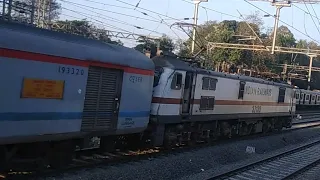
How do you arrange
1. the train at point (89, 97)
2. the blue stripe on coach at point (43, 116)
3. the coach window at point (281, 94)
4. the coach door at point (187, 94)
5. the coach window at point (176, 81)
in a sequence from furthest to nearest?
the coach window at point (281, 94) → the coach door at point (187, 94) → the coach window at point (176, 81) → the train at point (89, 97) → the blue stripe on coach at point (43, 116)

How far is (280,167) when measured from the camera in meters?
14.2

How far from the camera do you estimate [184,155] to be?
1448 centimetres

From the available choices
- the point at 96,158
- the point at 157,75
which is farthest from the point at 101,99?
Answer: the point at 157,75

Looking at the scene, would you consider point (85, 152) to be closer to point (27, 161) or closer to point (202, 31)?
point (27, 161)

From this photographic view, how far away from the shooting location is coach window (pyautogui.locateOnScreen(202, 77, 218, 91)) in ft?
53.9

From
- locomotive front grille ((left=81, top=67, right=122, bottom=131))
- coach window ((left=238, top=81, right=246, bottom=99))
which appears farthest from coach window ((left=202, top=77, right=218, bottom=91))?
locomotive front grille ((left=81, top=67, right=122, bottom=131))

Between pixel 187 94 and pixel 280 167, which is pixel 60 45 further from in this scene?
pixel 280 167

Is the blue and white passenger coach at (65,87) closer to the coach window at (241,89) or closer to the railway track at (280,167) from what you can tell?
the railway track at (280,167)

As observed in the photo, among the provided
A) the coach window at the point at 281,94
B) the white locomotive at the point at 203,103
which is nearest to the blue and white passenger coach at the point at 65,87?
the white locomotive at the point at 203,103

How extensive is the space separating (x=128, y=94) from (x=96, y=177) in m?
2.58

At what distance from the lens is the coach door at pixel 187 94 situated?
50.3 ft

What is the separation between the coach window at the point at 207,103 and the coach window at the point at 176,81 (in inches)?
74.1

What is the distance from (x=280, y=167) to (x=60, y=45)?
8510 mm

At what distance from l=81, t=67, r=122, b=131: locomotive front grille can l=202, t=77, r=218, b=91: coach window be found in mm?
5679
